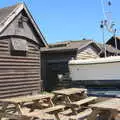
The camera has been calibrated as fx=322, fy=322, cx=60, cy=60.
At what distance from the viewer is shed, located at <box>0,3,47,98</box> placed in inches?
530

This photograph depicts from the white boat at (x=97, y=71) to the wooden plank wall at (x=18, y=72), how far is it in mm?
2456

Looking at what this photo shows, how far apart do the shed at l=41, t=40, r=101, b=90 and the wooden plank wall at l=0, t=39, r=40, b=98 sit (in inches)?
312

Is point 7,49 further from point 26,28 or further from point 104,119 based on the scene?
point 104,119

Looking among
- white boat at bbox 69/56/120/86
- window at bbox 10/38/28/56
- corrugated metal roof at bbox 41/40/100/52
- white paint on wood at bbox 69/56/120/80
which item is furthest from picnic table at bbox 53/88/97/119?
corrugated metal roof at bbox 41/40/100/52

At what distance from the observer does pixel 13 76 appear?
46.2 ft

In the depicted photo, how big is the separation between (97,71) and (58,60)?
8.33m

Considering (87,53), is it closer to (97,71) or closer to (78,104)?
(97,71)

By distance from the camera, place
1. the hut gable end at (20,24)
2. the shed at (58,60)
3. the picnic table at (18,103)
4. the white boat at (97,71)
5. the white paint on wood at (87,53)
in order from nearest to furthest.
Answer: the picnic table at (18,103) → the hut gable end at (20,24) → the white boat at (97,71) → the shed at (58,60) → the white paint on wood at (87,53)

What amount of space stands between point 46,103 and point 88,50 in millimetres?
14186

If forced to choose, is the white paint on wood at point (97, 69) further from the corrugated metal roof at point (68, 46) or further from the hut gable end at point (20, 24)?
the corrugated metal roof at point (68, 46)

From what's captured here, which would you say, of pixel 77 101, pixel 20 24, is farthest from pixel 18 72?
pixel 77 101

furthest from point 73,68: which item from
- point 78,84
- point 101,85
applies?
point 101,85

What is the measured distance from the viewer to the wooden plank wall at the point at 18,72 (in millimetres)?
13414

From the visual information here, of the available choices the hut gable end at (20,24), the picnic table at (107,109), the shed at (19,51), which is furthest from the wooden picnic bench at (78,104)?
the hut gable end at (20,24)
